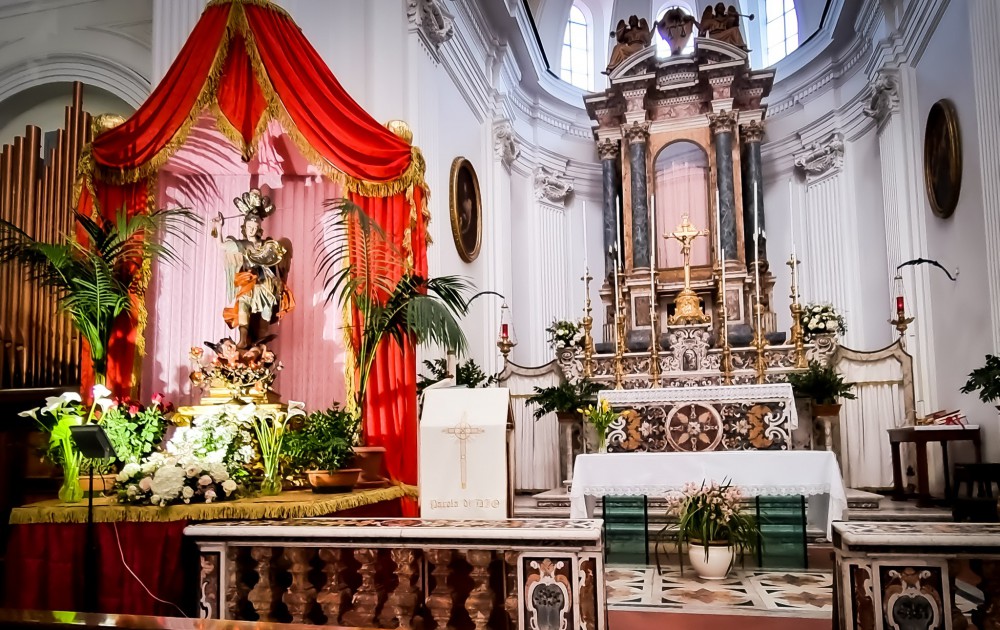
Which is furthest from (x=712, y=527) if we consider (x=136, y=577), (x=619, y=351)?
(x=619, y=351)

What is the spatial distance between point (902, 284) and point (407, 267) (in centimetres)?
650

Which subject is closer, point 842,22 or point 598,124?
point 842,22

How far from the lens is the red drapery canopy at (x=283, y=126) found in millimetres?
5250

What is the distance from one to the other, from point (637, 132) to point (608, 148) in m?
0.54

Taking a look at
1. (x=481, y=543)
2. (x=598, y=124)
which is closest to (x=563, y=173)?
(x=598, y=124)

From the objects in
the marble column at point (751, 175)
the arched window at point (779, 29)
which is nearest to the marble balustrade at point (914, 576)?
the marble column at point (751, 175)

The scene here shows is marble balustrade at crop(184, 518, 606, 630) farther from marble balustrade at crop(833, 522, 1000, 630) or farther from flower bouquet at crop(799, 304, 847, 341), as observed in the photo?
flower bouquet at crop(799, 304, 847, 341)

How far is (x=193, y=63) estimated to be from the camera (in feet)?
17.4

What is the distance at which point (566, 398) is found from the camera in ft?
27.3

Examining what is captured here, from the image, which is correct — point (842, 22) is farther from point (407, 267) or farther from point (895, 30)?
point (407, 267)

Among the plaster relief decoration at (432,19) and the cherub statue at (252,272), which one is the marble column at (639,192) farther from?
the cherub statue at (252,272)

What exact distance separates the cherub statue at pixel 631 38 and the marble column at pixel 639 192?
3.75 ft

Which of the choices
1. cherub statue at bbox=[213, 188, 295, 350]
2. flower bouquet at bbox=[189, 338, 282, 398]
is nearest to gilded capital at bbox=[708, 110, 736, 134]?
cherub statue at bbox=[213, 188, 295, 350]

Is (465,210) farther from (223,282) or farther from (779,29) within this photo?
(779,29)
